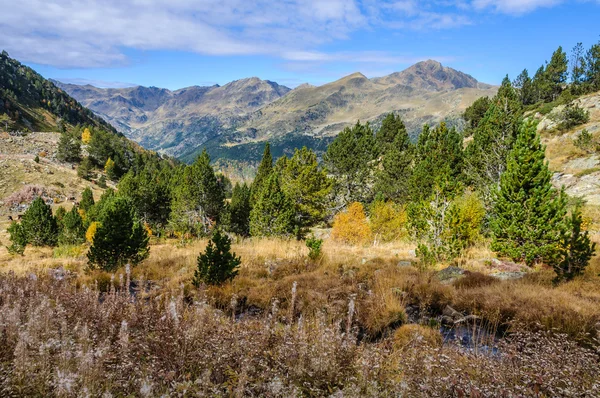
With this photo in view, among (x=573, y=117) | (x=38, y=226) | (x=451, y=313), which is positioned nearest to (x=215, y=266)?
(x=451, y=313)

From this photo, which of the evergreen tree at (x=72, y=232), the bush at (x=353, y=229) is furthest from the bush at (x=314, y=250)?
the evergreen tree at (x=72, y=232)

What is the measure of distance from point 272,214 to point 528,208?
19012 millimetres

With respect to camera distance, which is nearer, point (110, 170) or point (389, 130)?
point (389, 130)

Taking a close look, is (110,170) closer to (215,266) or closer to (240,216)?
(240,216)

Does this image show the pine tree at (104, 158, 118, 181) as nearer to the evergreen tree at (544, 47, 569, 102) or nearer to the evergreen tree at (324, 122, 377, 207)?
the evergreen tree at (324, 122, 377, 207)

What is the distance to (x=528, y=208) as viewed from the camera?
37.3 feet

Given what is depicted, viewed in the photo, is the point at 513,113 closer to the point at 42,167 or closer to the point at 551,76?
the point at 551,76

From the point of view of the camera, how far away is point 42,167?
6350 cm

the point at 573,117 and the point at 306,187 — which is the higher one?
the point at 573,117

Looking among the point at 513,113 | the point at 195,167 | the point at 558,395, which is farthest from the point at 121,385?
the point at 195,167

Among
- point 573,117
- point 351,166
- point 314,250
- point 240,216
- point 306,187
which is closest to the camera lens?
point 314,250

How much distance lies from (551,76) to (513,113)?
54831mm

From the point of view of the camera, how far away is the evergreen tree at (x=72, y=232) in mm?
27769

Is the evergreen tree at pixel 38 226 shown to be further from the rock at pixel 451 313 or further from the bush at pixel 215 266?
the rock at pixel 451 313
